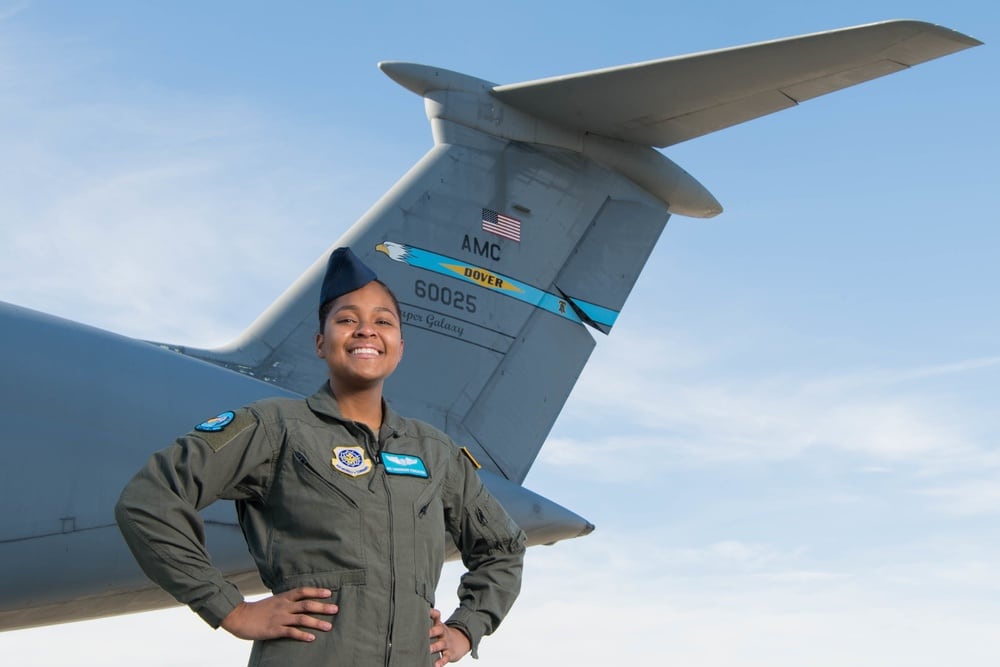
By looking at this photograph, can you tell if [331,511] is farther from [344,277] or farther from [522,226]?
[522,226]

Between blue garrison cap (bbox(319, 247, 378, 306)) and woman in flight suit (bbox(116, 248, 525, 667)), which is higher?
blue garrison cap (bbox(319, 247, 378, 306))

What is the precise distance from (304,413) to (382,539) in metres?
0.32

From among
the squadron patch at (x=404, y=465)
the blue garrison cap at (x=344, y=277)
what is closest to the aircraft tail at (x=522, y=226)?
the blue garrison cap at (x=344, y=277)

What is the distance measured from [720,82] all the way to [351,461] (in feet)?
15.2

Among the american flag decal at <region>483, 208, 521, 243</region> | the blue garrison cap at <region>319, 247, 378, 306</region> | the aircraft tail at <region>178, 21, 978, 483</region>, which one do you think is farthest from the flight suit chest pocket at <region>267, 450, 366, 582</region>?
the american flag decal at <region>483, 208, 521, 243</region>

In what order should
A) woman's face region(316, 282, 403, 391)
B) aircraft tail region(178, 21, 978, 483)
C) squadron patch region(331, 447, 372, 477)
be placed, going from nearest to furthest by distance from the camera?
squadron patch region(331, 447, 372, 477)
woman's face region(316, 282, 403, 391)
aircraft tail region(178, 21, 978, 483)

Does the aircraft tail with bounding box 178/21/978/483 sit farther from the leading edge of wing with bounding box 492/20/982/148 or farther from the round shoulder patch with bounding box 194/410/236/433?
the round shoulder patch with bounding box 194/410/236/433

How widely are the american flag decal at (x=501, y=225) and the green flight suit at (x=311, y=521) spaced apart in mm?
4754

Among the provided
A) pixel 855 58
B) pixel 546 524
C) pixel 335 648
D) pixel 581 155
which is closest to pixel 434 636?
pixel 335 648

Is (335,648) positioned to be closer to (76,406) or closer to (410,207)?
(76,406)

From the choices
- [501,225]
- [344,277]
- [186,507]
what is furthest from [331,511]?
[501,225]

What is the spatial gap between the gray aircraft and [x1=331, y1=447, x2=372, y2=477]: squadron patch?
277 cm

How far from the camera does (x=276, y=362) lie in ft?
20.6

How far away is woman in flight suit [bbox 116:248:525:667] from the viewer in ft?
7.15
